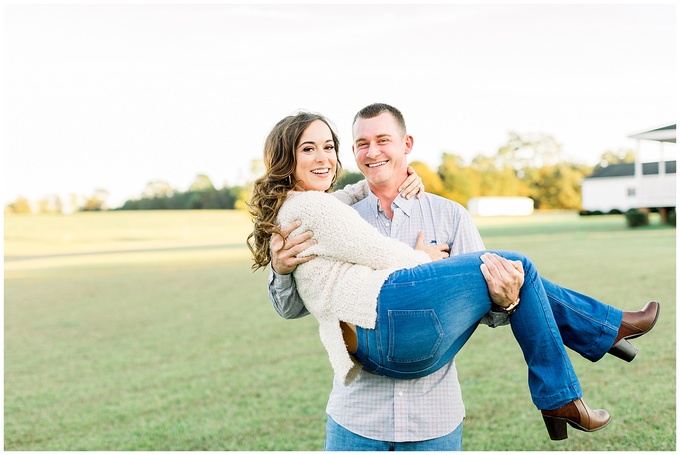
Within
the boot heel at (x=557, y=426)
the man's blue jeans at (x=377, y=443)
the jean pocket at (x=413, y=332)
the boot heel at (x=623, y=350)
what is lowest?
the man's blue jeans at (x=377, y=443)

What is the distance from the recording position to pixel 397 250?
2.33 metres

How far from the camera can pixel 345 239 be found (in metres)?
2.31

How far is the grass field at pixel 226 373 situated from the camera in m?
5.20

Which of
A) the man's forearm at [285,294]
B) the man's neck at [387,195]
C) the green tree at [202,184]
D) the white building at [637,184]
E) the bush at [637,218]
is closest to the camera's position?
the man's forearm at [285,294]

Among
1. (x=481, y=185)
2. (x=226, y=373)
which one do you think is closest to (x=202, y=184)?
(x=481, y=185)

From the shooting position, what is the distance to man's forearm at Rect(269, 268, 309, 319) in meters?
2.46

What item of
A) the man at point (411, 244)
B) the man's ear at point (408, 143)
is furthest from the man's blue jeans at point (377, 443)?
the man's ear at point (408, 143)

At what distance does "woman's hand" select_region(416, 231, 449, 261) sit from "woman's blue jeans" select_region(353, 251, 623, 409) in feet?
0.83

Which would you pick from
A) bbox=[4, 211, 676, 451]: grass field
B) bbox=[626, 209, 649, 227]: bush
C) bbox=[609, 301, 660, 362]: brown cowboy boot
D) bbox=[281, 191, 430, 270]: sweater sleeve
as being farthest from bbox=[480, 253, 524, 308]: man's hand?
bbox=[626, 209, 649, 227]: bush

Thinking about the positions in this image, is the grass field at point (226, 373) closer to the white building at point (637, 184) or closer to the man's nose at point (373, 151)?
the man's nose at point (373, 151)

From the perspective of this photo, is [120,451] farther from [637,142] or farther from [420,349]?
[637,142]

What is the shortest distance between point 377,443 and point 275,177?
1.05 m

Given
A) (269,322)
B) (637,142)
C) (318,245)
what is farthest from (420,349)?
(637,142)

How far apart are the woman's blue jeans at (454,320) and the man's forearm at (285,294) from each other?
34 centimetres
